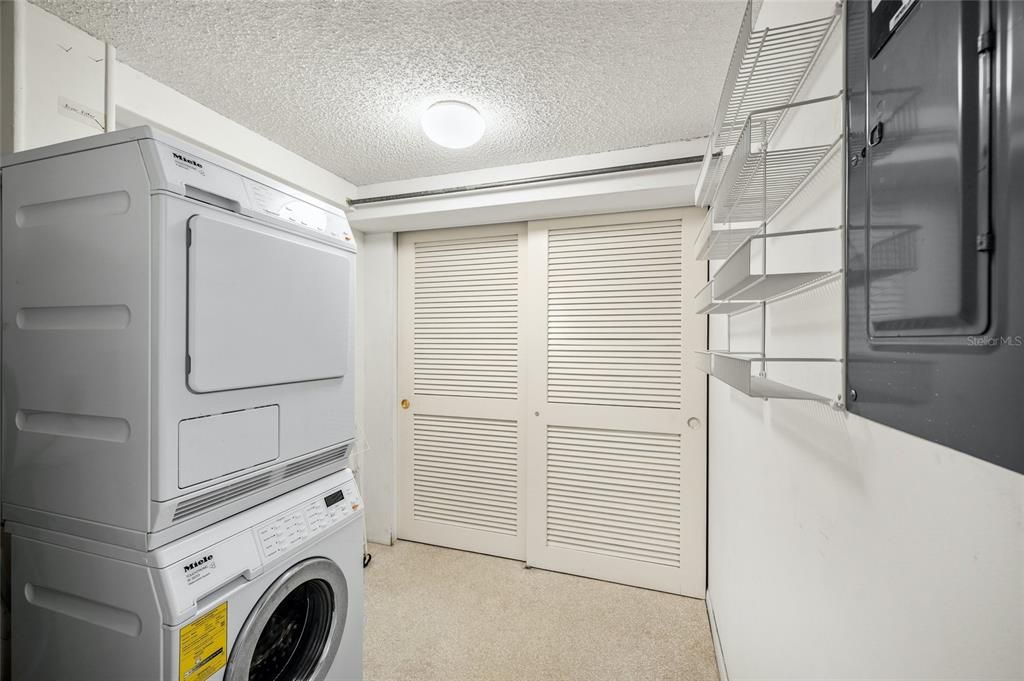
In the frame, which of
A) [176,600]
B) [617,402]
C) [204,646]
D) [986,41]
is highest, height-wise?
[986,41]

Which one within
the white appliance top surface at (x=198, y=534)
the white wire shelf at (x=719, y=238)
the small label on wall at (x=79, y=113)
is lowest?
the white appliance top surface at (x=198, y=534)

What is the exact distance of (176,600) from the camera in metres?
1.04

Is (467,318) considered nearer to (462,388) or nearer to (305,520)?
(462,388)

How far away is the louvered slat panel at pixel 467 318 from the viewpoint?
9.64 ft

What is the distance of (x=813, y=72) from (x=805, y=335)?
53 cm

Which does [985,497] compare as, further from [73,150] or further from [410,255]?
[410,255]

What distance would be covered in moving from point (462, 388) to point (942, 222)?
9.06ft

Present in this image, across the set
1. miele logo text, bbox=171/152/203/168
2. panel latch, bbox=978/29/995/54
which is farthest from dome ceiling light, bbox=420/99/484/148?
panel latch, bbox=978/29/995/54

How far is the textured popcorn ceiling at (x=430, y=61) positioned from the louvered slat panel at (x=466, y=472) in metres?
1.78

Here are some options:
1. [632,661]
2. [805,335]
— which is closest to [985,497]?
[805,335]

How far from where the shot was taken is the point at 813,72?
910 mm

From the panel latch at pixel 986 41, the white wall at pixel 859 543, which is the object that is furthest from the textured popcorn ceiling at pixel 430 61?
the panel latch at pixel 986 41

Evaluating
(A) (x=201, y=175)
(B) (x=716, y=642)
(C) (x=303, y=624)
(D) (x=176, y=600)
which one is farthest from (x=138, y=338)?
(B) (x=716, y=642)

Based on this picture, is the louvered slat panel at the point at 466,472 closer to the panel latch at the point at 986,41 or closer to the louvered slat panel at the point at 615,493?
the louvered slat panel at the point at 615,493
